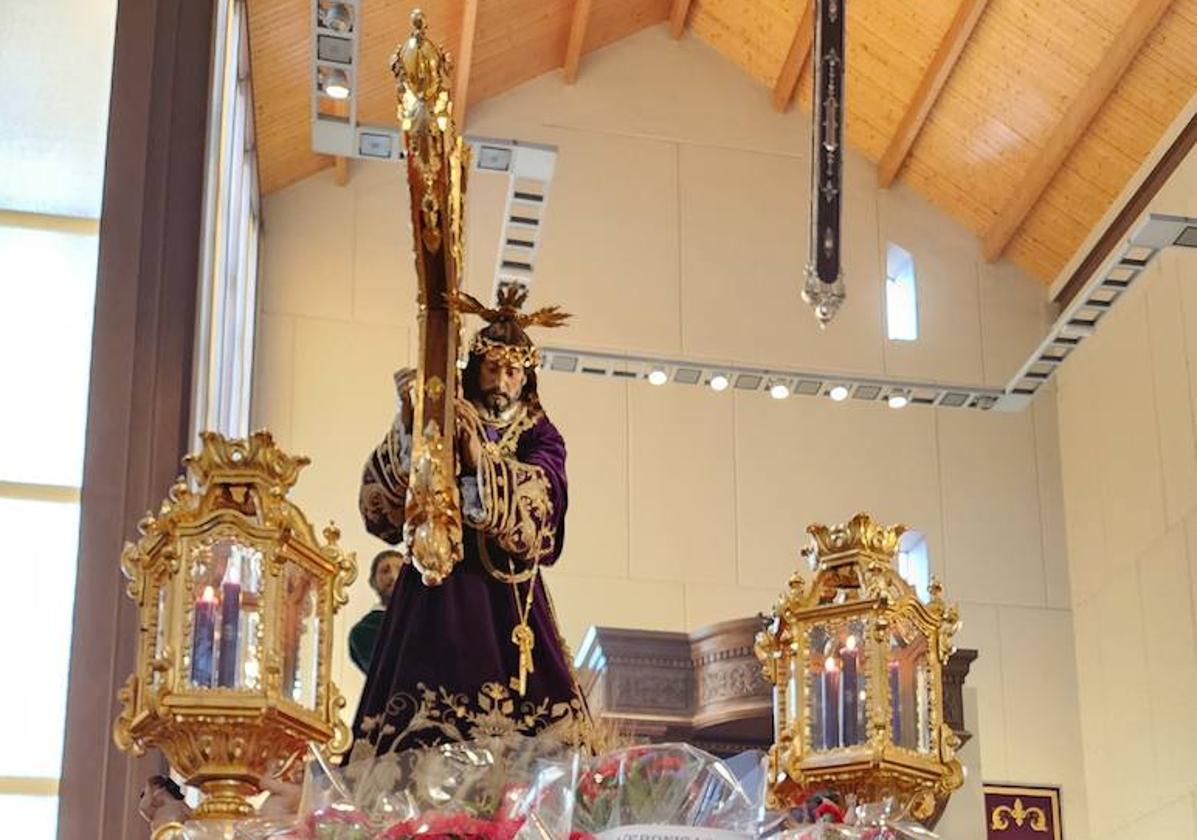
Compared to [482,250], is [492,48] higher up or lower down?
higher up

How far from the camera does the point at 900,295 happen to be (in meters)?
13.3

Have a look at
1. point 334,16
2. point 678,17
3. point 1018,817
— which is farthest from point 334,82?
point 1018,817

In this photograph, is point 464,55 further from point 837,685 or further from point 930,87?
point 837,685

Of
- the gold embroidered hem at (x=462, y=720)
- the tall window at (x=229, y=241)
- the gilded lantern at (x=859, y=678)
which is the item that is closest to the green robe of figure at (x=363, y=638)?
the tall window at (x=229, y=241)

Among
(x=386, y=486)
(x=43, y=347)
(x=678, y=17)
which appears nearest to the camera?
(x=386, y=486)

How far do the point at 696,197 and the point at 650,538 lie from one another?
229cm

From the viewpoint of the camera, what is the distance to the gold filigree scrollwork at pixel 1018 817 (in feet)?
39.5

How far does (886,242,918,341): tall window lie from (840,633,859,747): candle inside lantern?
32.3 feet

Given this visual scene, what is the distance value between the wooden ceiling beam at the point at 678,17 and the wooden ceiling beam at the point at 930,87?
154cm

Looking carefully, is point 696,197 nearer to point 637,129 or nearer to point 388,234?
point 637,129

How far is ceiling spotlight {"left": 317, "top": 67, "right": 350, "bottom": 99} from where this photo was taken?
914cm

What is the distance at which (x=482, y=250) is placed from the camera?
1240 cm

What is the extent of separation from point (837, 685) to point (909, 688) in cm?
11

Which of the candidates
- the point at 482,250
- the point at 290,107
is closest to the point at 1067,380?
the point at 482,250
